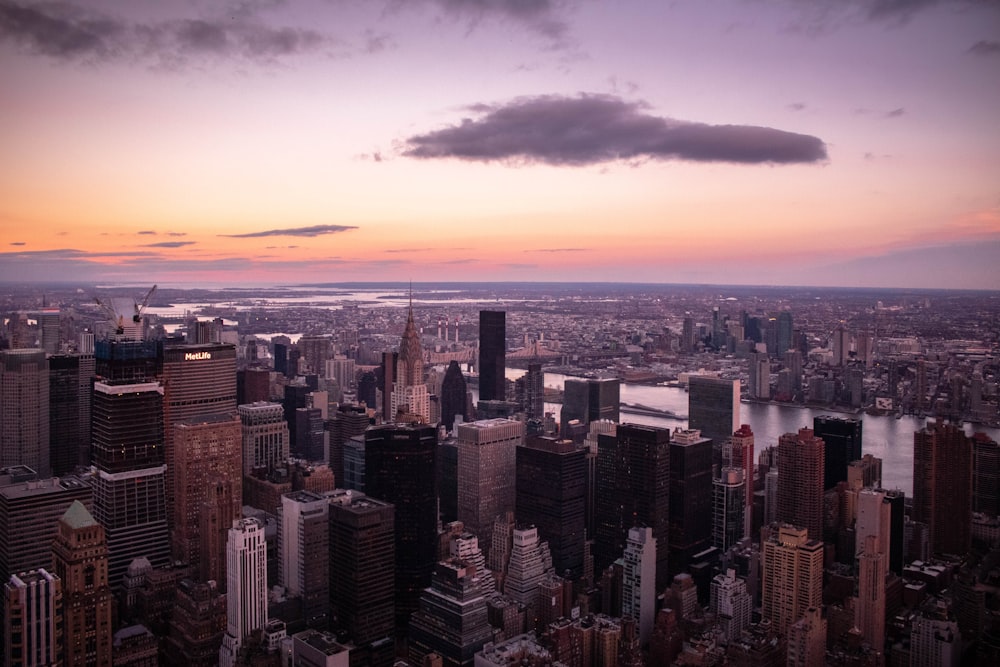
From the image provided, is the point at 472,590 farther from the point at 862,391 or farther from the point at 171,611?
the point at 862,391

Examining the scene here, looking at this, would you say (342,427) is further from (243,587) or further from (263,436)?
(243,587)

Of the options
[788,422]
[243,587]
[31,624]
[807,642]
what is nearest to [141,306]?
[243,587]

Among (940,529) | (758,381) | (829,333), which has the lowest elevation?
(940,529)

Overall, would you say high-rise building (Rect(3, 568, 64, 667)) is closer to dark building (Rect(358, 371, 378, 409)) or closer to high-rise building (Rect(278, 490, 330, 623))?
high-rise building (Rect(278, 490, 330, 623))

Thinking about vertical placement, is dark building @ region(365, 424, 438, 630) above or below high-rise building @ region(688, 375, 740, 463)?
below

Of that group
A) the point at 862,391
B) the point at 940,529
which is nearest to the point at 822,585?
the point at 940,529

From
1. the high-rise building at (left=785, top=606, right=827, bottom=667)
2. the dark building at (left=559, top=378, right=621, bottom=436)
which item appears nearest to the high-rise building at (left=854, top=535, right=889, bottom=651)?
the high-rise building at (left=785, top=606, right=827, bottom=667)
